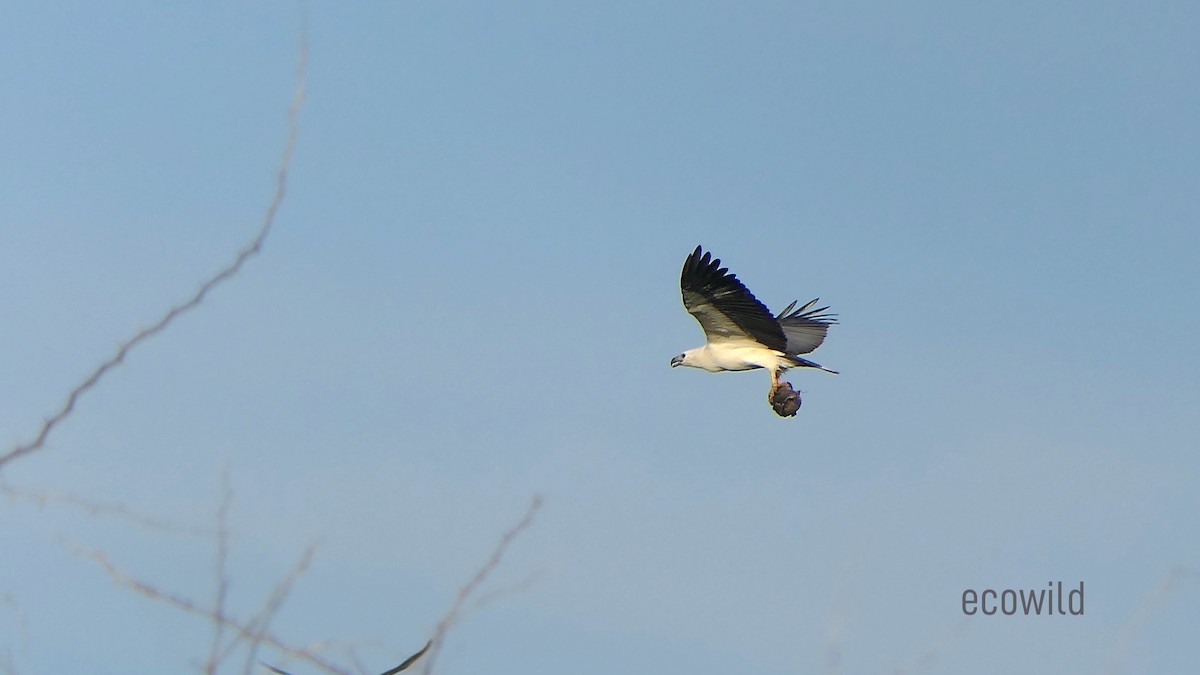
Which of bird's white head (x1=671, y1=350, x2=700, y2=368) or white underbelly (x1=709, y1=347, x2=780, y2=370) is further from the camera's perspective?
bird's white head (x1=671, y1=350, x2=700, y2=368)

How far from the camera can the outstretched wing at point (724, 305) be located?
13.0 meters

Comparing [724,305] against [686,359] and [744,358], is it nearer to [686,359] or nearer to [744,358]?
[744,358]

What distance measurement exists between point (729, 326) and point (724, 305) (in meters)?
0.48

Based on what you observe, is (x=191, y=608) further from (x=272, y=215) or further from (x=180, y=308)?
(x=272, y=215)

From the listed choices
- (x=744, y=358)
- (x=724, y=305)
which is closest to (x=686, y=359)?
(x=744, y=358)

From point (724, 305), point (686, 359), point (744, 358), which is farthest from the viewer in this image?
point (686, 359)

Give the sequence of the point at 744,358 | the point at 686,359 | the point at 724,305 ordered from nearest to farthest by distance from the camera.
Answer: the point at 724,305, the point at 744,358, the point at 686,359

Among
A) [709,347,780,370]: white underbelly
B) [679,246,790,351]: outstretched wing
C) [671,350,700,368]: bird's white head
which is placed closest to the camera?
[679,246,790,351]: outstretched wing

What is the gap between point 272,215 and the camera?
2807mm

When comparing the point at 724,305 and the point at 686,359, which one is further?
the point at 686,359

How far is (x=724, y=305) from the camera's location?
13.2 meters

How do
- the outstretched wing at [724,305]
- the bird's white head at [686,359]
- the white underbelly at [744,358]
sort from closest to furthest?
1. the outstretched wing at [724,305]
2. the white underbelly at [744,358]
3. the bird's white head at [686,359]

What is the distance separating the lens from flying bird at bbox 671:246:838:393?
42.6ft

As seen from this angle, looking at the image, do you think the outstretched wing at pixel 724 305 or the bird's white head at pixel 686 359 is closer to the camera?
the outstretched wing at pixel 724 305
